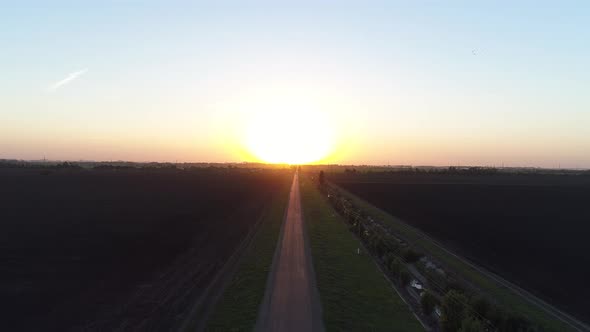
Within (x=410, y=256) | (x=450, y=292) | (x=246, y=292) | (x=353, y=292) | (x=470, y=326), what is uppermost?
(x=450, y=292)

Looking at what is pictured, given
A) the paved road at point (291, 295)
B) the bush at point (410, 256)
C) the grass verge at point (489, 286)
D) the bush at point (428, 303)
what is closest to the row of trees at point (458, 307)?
the bush at point (428, 303)

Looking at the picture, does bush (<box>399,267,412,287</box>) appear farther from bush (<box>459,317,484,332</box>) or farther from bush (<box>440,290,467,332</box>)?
bush (<box>459,317,484,332</box>)

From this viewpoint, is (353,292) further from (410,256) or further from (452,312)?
(410,256)

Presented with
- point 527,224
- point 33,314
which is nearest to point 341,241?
point 33,314

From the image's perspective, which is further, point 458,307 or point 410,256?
point 410,256

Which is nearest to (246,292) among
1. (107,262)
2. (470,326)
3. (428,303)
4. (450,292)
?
(428,303)

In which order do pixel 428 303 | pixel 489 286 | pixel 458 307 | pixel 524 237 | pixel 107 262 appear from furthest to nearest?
pixel 524 237 < pixel 107 262 < pixel 489 286 < pixel 428 303 < pixel 458 307
